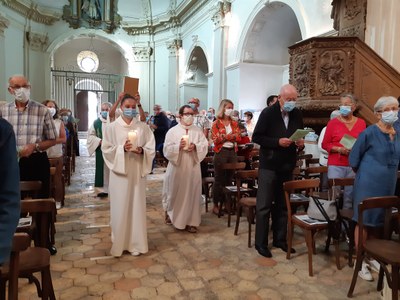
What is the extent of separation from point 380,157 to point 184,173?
2433mm

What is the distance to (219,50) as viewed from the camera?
40.0 ft

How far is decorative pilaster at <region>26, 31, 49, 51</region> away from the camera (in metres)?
15.8

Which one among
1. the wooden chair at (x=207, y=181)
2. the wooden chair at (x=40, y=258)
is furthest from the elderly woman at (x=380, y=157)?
the wooden chair at (x=207, y=181)

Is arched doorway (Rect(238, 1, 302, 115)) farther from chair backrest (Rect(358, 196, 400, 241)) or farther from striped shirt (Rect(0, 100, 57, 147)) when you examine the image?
chair backrest (Rect(358, 196, 400, 241))

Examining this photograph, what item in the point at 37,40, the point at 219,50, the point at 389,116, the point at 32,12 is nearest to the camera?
the point at 389,116

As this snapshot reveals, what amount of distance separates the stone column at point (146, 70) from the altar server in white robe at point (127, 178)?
15289mm

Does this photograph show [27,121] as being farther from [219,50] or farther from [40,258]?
[219,50]

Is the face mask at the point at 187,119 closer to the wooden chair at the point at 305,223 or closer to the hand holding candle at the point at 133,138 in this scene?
the hand holding candle at the point at 133,138

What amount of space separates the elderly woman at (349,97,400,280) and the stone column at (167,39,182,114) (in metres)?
14.7

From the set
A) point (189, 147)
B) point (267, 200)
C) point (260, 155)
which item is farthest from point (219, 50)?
point (267, 200)

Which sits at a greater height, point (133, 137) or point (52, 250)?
point (133, 137)

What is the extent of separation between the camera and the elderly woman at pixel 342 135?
13.3 ft

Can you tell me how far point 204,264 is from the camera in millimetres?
3584

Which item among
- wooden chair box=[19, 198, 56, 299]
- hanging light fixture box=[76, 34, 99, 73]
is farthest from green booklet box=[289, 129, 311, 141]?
hanging light fixture box=[76, 34, 99, 73]
